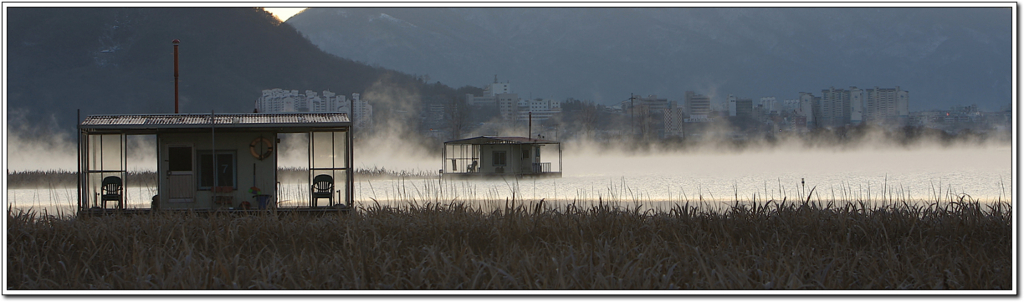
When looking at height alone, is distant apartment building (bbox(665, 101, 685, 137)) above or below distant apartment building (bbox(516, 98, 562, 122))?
below

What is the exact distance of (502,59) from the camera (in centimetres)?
19412

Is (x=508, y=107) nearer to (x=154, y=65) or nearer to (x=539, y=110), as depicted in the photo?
(x=539, y=110)

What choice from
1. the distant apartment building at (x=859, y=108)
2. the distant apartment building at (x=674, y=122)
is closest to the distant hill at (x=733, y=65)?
the distant apartment building at (x=859, y=108)

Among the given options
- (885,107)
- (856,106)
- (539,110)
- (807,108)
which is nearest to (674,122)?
(539,110)

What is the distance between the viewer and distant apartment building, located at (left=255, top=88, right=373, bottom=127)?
11114 cm

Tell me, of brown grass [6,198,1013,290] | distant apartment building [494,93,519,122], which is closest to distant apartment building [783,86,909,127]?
distant apartment building [494,93,519,122]

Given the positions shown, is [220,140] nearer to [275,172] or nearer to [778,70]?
[275,172]

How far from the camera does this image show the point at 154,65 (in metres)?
127

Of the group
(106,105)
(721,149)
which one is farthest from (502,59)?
(106,105)

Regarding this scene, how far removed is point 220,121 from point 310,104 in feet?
361

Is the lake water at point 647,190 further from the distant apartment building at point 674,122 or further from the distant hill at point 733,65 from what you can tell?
the distant hill at point 733,65

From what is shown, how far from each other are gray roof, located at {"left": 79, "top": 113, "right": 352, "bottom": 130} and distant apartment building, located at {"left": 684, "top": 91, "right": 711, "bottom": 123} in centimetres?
13443

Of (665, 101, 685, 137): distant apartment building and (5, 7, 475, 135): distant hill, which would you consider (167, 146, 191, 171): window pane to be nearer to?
(5, 7, 475, 135): distant hill

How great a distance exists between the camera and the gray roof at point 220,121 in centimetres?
1334
